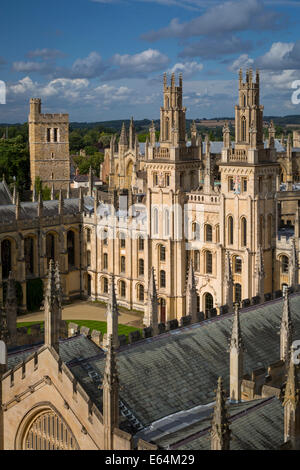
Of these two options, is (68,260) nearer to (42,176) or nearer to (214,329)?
(42,176)

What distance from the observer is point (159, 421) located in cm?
2047

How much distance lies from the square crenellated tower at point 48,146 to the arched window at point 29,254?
2945cm

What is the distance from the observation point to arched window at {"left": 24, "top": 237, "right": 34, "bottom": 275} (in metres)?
55.8

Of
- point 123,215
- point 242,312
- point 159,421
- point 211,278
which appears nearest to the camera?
point 159,421

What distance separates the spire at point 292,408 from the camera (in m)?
16.3

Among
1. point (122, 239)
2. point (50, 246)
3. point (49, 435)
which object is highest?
point (122, 239)

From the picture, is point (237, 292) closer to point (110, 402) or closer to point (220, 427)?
point (110, 402)

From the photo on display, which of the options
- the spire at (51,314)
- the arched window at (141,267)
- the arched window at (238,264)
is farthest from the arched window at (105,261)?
the spire at (51,314)

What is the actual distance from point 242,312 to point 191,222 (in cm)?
2181

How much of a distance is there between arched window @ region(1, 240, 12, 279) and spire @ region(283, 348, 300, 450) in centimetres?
3967

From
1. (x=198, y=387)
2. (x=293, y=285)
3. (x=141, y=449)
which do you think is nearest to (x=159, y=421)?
(x=198, y=387)

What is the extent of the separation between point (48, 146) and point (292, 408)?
7186cm

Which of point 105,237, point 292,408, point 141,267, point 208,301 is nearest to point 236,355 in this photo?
point 292,408

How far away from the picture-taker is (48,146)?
3342 inches
